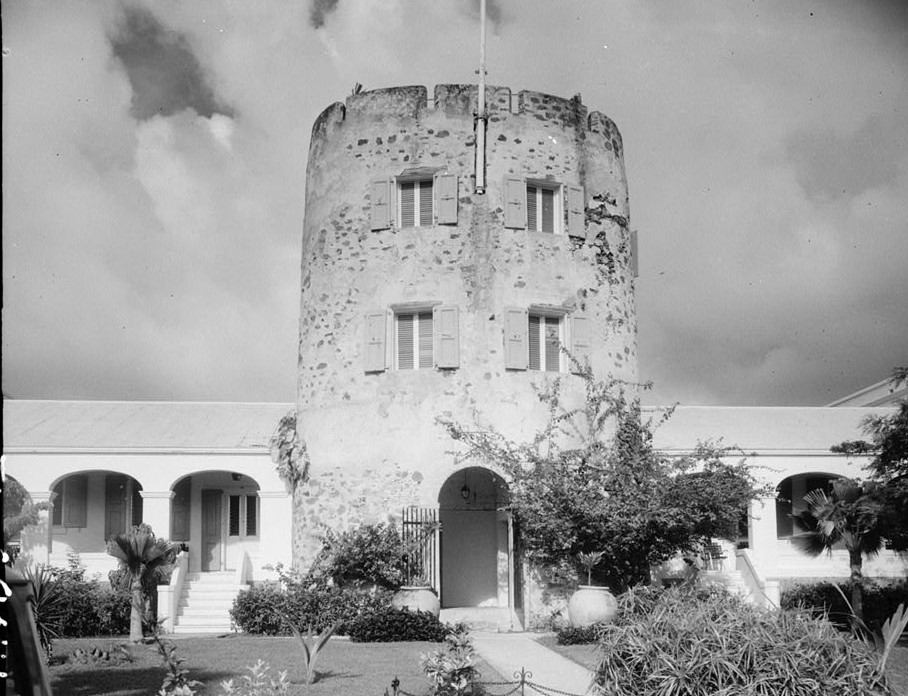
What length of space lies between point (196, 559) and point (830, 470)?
18.1m

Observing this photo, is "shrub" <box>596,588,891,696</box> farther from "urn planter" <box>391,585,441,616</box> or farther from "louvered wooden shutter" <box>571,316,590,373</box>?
"louvered wooden shutter" <box>571,316,590,373</box>

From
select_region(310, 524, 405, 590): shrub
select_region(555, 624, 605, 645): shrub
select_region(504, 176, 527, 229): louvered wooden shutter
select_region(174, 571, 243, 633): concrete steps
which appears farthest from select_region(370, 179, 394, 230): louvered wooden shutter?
select_region(555, 624, 605, 645): shrub

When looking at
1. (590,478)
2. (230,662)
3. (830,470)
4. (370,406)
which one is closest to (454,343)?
(370,406)

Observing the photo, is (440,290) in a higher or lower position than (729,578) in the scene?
higher

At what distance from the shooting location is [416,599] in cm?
2103

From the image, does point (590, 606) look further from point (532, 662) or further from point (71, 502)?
point (71, 502)

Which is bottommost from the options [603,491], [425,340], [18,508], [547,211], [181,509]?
[181,509]

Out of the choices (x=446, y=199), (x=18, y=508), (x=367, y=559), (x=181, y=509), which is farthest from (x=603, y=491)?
(x=18, y=508)

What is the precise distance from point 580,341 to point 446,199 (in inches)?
177

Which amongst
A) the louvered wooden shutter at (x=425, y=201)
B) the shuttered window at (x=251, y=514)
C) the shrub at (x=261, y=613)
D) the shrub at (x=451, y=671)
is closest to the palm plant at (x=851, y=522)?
the louvered wooden shutter at (x=425, y=201)

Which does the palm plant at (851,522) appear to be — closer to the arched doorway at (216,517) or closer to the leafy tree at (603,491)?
the leafy tree at (603,491)

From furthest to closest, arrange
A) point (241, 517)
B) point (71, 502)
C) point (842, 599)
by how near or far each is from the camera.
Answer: point (241, 517) < point (71, 502) < point (842, 599)

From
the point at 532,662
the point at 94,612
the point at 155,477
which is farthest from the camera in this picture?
the point at 155,477

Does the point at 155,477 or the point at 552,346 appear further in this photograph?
the point at 155,477
